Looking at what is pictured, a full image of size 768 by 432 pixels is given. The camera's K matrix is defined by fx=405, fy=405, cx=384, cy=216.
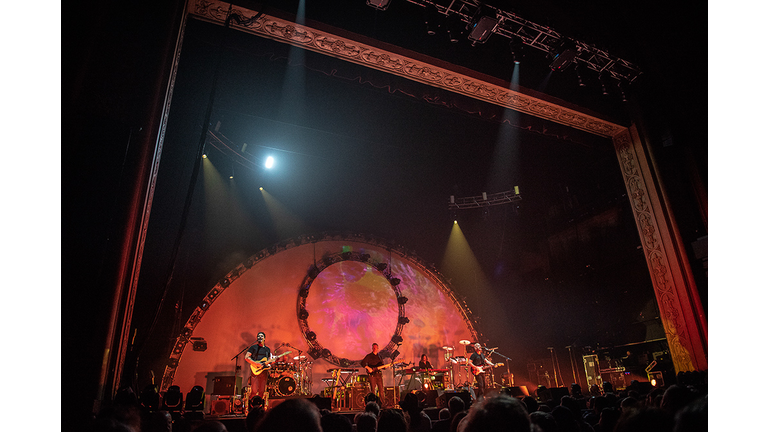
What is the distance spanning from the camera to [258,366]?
7266 mm

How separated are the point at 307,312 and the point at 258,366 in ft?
6.51

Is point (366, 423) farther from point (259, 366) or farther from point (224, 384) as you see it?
point (259, 366)

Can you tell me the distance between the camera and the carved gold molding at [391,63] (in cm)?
530

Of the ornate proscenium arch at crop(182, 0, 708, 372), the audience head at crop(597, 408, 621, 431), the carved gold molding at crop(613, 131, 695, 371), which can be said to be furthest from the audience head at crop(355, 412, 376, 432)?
the carved gold molding at crop(613, 131, 695, 371)

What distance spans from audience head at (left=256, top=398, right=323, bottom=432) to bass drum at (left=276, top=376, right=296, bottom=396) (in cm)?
632

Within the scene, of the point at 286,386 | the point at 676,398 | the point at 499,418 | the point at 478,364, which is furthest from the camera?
the point at 478,364

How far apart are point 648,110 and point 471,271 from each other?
5.98m

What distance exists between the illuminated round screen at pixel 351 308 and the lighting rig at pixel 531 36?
606cm

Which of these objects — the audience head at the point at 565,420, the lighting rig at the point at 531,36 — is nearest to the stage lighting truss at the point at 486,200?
the lighting rig at the point at 531,36

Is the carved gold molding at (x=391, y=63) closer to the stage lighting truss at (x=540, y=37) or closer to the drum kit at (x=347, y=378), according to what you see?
the stage lighting truss at (x=540, y=37)

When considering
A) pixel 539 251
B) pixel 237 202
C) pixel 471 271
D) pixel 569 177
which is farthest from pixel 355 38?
pixel 539 251

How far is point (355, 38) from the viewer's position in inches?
228

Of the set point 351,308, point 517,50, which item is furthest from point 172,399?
point 517,50

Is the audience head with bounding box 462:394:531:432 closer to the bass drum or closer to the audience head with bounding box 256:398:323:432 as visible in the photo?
the audience head with bounding box 256:398:323:432
